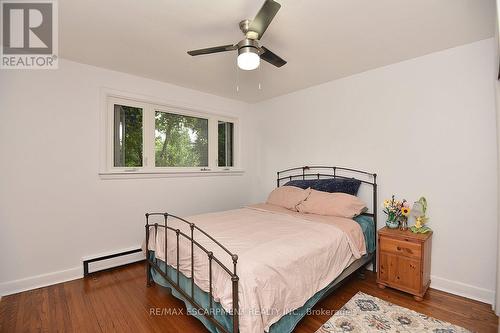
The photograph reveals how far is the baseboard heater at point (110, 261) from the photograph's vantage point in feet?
9.21

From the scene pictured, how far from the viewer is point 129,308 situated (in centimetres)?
216

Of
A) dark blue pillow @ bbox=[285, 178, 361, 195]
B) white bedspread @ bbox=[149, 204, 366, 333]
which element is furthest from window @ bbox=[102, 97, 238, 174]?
dark blue pillow @ bbox=[285, 178, 361, 195]

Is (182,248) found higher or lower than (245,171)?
lower

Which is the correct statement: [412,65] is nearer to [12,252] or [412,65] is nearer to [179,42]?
[179,42]

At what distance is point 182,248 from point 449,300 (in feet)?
8.40

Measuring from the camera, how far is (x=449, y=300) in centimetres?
229

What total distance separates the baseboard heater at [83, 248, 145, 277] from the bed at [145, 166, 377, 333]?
740 mm

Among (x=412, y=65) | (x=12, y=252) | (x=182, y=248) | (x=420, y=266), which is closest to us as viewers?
(x=182, y=248)

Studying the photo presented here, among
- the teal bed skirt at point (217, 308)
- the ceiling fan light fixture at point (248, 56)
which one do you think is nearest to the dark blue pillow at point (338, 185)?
the teal bed skirt at point (217, 308)

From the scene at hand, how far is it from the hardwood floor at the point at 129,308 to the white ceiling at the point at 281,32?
Result: 2.48 m

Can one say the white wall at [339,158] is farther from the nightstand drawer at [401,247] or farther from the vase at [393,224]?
the nightstand drawer at [401,247]

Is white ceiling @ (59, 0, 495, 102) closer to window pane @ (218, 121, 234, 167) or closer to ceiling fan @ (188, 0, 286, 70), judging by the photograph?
ceiling fan @ (188, 0, 286, 70)

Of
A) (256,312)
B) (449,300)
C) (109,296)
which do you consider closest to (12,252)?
(109,296)

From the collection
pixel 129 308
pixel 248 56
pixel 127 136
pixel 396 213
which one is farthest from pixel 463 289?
pixel 127 136
